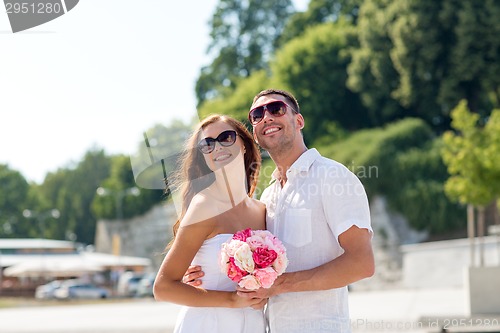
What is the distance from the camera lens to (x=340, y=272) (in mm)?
3213

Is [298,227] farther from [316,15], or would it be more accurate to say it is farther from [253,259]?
[316,15]

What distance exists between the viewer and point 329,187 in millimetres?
3340

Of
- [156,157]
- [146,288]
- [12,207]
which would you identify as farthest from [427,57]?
[12,207]

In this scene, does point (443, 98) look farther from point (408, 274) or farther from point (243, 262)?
point (243, 262)

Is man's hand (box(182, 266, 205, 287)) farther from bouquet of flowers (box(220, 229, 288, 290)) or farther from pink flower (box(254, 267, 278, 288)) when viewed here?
pink flower (box(254, 267, 278, 288))

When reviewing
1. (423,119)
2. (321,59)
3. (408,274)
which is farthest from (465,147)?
(321,59)

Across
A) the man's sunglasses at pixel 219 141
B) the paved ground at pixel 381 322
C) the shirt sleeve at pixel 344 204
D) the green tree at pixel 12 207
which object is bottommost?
the paved ground at pixel 381 322

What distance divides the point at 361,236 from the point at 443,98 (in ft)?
96.0

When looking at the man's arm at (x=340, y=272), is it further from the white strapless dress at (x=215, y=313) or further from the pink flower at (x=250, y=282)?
the white strapless dress at (x=215, y=313)

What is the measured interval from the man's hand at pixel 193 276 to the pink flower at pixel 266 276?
1.26 feet

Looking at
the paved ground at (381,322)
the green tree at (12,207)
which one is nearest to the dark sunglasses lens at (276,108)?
the paved ground at (381,322)

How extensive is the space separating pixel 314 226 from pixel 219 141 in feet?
2.07

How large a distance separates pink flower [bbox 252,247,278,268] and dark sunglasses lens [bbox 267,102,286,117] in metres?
0.69

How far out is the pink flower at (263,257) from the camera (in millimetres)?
3139
